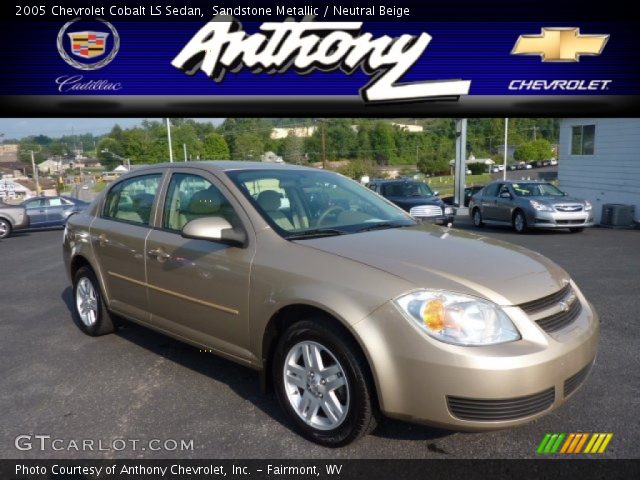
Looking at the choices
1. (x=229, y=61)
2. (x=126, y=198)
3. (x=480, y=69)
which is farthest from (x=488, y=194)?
(x=126, y=198)

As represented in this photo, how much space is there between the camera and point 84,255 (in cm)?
489

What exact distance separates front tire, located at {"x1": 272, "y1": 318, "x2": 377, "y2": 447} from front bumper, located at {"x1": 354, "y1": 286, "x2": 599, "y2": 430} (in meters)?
0.13

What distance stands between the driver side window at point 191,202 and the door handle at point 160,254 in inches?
7.6

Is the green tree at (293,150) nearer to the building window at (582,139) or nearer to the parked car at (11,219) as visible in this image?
the building window at (582,139)

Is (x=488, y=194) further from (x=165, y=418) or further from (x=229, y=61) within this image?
(x=165, y=418)

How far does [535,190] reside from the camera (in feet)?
48.7

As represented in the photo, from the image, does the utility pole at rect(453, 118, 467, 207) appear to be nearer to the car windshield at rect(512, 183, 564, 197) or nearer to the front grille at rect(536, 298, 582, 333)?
the car windshield at rect(512, 183, 564, 197)

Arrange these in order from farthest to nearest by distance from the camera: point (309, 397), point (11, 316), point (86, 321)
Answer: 1. point (11, 316)
2. point (86, 321)
3. point (309, 397)

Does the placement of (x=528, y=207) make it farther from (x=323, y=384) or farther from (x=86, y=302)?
(x=323, y=384)

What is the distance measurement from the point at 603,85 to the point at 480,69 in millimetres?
3199

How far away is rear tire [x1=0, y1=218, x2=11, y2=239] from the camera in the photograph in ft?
55.6

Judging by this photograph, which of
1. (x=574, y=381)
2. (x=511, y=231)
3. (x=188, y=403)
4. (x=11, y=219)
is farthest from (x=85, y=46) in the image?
(x=574, y=381)

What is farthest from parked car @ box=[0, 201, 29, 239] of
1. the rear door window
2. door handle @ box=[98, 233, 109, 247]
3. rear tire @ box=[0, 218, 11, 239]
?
door handle @ box=[98, 233, 109, 247]

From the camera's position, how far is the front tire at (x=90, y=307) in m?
4.84
